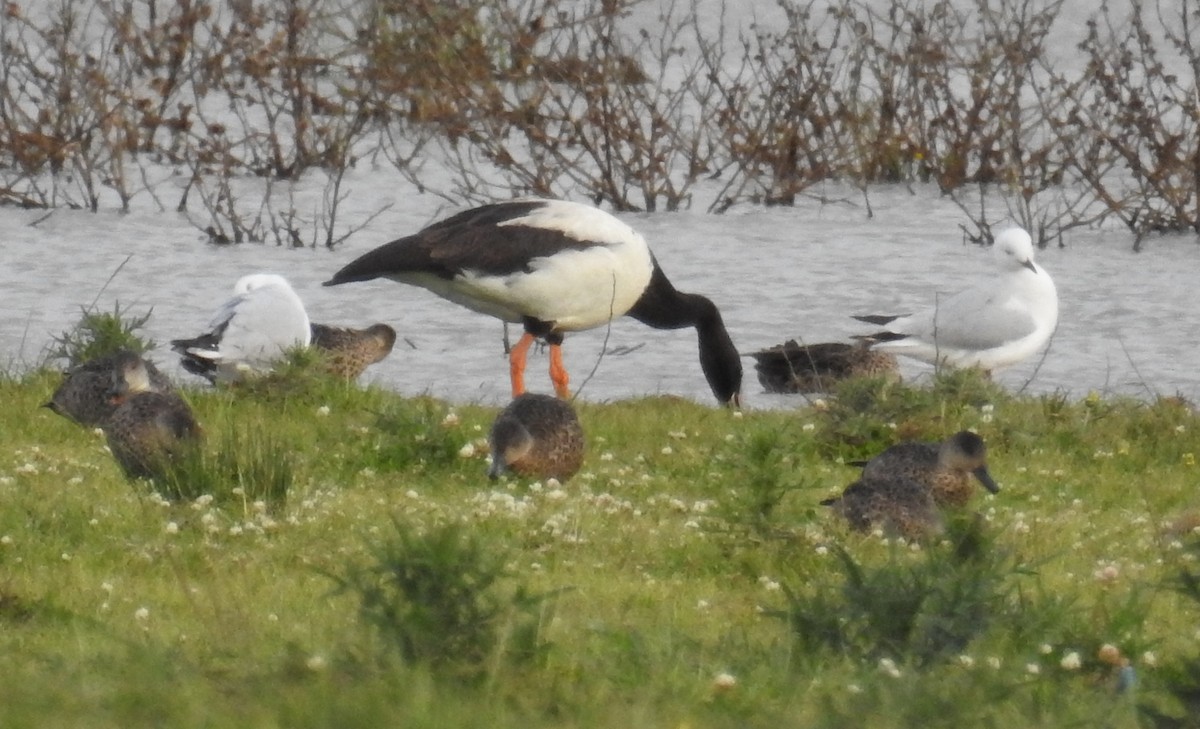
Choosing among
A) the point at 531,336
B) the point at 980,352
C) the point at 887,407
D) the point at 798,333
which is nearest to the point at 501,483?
the point at 887,407

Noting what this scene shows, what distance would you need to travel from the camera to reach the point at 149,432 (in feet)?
23.0

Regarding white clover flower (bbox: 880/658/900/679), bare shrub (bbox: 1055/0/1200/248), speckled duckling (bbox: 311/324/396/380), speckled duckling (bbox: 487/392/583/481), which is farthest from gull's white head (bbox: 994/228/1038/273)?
white clover flower (bbox: 880/658/900/679)

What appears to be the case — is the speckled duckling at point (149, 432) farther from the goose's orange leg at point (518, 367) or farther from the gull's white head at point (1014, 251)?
the gull's white head at point (1014, 251)

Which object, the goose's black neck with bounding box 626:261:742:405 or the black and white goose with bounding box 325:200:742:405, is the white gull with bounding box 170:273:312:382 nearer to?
the black and white goose with bounding box 325:200:742:405

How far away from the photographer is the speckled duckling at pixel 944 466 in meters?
7.10

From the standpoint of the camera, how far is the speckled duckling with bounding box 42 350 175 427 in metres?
8.41

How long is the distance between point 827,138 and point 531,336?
7970mm

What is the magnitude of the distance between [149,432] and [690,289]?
801cm

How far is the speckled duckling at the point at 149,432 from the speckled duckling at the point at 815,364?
441 cm

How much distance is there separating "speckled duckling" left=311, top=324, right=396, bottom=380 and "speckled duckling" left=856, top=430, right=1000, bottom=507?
4037 mm

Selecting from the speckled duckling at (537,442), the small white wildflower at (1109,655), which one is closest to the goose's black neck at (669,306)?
the speckled duckling at (537,442)

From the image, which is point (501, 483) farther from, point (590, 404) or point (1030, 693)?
point (1030, 693)

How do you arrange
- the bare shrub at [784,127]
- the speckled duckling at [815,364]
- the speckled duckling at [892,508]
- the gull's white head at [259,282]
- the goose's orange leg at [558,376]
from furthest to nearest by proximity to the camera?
1. the bare shrub at [784,127]
2. the speckled duckling at [815,364]
3. the gull's white head at [259,282]
4. the goose's orange leg at [558,376]
5. the speckled duckling at [892,508]

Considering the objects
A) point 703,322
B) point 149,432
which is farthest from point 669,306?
point 149,432
